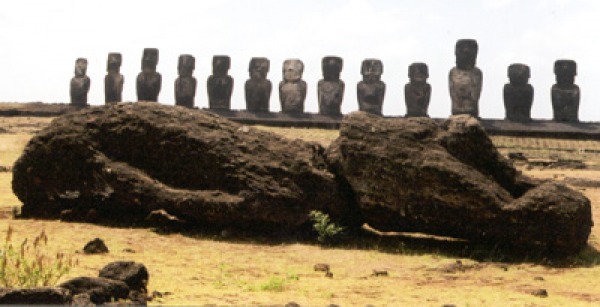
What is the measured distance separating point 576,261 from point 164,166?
448 cm

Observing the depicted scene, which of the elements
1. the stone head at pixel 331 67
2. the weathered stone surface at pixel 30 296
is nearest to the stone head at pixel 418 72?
the stone head at pixel 331 67

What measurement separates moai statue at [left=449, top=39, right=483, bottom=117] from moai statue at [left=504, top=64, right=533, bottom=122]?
100 centimetres

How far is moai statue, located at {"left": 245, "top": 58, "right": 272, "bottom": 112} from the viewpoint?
1297 inches

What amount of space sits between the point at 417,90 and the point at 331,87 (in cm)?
298

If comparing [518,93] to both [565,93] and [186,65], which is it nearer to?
[565,93]

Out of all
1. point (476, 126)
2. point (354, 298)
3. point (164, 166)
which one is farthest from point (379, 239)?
point (354, 298)

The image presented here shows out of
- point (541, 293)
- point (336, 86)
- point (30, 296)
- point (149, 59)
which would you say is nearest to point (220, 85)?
point (149, 59)

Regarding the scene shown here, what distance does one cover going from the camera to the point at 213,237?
31.8 ft

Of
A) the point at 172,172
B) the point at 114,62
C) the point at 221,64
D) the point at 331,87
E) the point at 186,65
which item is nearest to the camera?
the point at 172,172

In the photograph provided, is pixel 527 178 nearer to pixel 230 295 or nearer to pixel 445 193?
pixel 445 193

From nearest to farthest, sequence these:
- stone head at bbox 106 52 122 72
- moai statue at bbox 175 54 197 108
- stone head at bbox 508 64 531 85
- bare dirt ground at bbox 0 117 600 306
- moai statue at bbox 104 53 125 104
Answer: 1. bare dirt ground at bbox 0 117 600 306
2. stone head at bbox 508 64 531 85
3. moai statue at bbox 175 54 197 108
4. moai statue at bbox 104 53 125 104
5. stone head at bbox 106 52 122 72

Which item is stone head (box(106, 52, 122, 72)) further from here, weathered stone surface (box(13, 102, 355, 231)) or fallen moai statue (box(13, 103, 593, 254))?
fallen moai statue (box(13, 103, 593, 254))

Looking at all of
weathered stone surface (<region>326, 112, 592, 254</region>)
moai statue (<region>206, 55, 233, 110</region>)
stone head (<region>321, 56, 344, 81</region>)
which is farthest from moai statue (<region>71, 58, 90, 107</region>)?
weathered stone surface (<region>326, 112, 592, 254</region>)

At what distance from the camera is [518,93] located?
3098 centimetres
